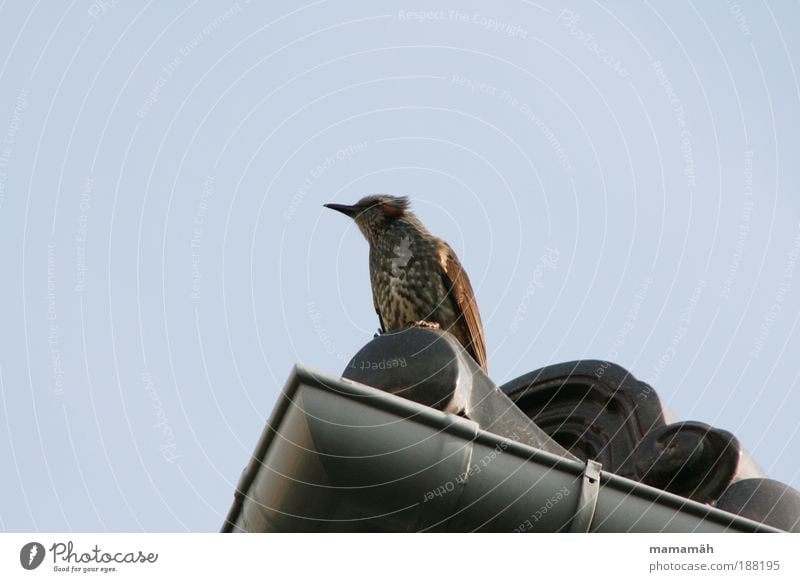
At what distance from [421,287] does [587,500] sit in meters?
4.78

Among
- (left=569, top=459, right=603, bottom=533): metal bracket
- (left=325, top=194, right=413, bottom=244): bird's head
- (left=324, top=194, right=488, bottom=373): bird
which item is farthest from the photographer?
(left=325, top=194, right=413, bottom=244): bird's head

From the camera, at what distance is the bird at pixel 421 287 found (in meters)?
9.64

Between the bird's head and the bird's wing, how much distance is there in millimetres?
632

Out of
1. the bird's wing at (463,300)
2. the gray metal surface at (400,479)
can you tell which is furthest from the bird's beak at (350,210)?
the gray metal surface at (400,479)

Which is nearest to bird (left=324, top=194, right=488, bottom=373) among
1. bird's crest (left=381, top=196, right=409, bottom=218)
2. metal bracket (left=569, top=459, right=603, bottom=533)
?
bird's crest (left=381, top=196, right=409, bottom=218)

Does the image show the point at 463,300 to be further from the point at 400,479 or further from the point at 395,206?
the point at 400,479

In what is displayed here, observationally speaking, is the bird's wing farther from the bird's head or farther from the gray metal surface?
the gray metal surface

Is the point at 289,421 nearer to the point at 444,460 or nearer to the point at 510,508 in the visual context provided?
the point at 444,460

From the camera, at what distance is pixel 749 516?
20.9ft

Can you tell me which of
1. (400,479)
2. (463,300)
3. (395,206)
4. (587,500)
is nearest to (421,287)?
(463,300)

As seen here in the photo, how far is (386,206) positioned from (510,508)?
584 cm

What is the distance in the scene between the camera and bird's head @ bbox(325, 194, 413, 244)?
10.5 meters
